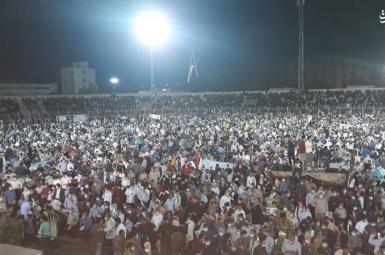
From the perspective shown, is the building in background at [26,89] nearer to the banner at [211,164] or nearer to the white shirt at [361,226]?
the banner at [211,164]

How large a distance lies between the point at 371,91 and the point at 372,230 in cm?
3170

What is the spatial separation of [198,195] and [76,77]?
194ft

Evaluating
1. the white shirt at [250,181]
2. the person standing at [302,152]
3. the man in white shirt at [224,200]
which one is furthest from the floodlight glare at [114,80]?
the man in white shirt at [224,200]

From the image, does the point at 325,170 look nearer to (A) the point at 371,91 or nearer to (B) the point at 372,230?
(B) the point at 372,230

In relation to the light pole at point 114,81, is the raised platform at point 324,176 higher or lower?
lower

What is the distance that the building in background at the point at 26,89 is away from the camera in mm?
56994

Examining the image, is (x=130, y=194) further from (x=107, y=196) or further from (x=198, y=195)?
(x=198, y=195)

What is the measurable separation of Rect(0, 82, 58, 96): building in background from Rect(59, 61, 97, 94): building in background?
4516 mm

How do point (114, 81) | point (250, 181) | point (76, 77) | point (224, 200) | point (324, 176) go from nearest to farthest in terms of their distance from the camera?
point (224, 200) < point (250, 181) < point (324, 176) < point (114, 81) < point (76, 77)

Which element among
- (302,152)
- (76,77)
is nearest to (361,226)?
(302,152)

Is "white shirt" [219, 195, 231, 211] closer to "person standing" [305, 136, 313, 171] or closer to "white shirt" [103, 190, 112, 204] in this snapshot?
"white shirt" [103, 190, 112, 204]

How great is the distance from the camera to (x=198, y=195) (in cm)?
1060

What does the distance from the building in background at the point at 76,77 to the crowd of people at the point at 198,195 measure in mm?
46958

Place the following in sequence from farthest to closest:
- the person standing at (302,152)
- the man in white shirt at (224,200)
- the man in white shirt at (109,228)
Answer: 1. the person standing at (302,152)
2. the man in white shirt at (224,200)
3. the man in white shirt at (109,228)
